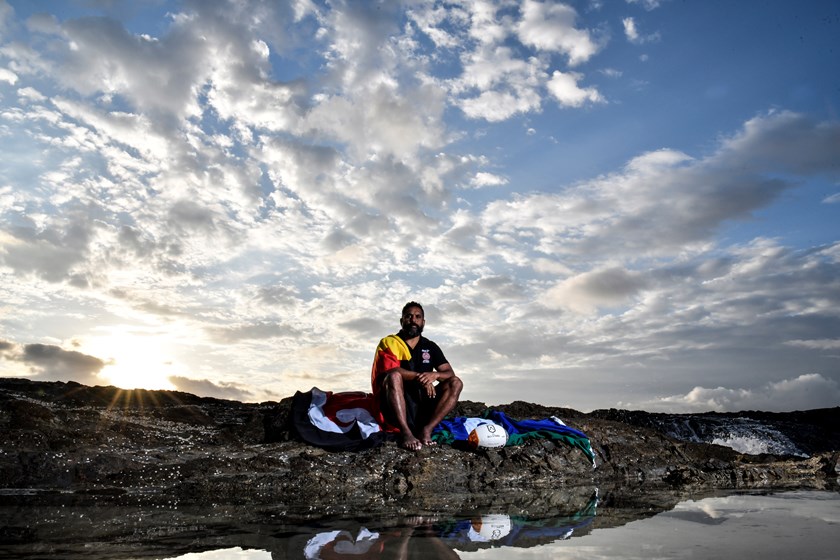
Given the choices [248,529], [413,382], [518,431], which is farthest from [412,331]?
[248,529]

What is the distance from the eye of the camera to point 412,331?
6.07 meters

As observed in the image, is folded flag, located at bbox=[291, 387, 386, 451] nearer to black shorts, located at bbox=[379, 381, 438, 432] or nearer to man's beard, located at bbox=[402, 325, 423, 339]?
black shorts, located at bbox=[379, 381, 438, 432]

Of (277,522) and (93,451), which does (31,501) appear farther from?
(277,522)

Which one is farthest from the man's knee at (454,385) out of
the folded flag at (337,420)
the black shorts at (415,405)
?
the folded flag at (337,420)

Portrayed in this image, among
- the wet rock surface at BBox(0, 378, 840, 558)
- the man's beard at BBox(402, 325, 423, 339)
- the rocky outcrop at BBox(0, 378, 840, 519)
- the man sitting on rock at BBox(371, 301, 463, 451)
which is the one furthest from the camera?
the man's beard at BBox(402, 325, 423, 339)

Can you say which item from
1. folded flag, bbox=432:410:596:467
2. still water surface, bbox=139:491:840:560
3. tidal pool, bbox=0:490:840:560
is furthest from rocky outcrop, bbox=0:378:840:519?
still water surface, bbox=139:491:840:560

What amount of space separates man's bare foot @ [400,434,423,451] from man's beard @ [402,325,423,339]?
3.41 ft

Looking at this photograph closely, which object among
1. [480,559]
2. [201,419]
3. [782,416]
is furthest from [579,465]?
[782,416]

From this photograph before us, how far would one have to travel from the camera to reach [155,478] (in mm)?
4582

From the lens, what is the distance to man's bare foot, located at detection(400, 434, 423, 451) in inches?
214

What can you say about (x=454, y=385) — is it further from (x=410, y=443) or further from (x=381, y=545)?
(x=381, y=545)

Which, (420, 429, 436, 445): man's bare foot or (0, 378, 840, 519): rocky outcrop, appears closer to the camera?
(0, 378, 840, 519): rocky outcrop

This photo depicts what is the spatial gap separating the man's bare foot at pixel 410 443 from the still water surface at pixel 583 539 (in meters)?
1.84

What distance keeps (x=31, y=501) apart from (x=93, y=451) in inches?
34.5
